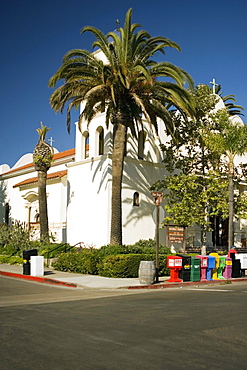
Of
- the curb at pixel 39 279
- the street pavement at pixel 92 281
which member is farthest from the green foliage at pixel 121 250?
the curb at pixel 39 279

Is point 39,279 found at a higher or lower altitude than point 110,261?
lower

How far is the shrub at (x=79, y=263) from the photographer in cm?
2041

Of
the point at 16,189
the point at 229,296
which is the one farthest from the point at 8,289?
the point at 16,189

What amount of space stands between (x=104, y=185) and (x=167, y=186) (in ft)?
12.2

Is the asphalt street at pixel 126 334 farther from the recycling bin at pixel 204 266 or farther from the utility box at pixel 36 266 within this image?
the utility box at pixel 36 266

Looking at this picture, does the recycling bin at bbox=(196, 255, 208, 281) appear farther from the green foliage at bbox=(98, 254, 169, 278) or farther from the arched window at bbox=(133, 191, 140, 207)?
the arched window at bbox=(133, 191, 140, 207)

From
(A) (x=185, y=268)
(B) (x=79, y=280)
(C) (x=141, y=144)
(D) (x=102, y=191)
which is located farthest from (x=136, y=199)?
(B) (x=79, y=280)

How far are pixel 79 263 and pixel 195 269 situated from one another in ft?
17.8

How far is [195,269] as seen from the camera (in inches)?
741

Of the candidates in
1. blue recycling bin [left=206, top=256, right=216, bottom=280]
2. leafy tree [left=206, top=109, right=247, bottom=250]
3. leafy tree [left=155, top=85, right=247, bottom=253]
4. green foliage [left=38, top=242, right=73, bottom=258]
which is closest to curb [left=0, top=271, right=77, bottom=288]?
green foliage [left=38, top=242, right=73, bottom=258]

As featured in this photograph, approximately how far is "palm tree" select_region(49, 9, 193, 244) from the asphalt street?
10862 millimetres

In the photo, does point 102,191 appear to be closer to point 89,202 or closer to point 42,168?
point 89,202

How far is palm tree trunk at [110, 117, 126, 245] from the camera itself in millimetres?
22062

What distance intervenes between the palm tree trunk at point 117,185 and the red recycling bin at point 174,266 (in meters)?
4.44
